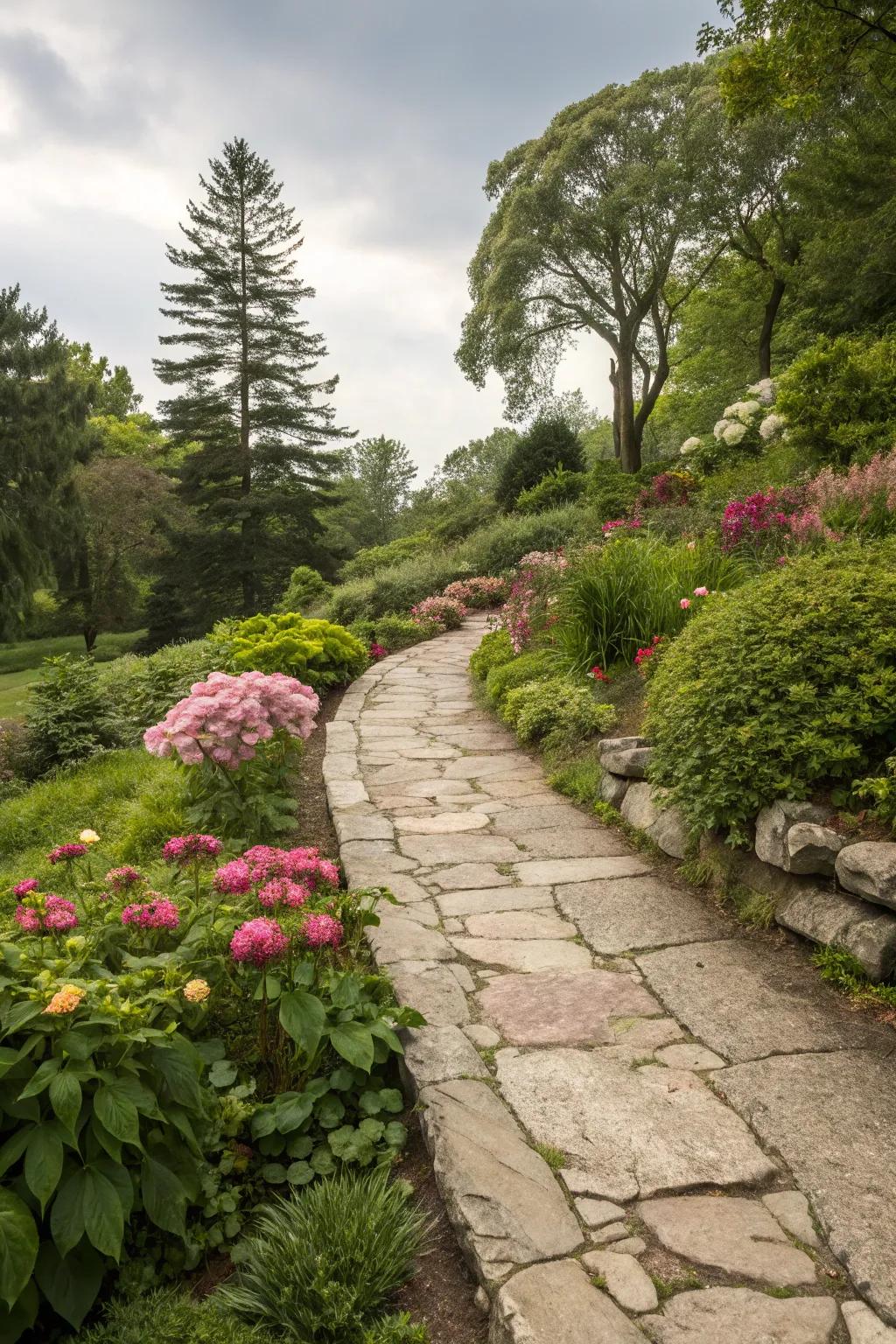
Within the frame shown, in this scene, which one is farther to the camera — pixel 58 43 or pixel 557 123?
pixel 557 123

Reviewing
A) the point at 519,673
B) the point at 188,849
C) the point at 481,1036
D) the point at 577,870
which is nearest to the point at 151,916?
the point at 188,849

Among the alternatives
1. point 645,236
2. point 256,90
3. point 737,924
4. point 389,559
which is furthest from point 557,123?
point 737,924

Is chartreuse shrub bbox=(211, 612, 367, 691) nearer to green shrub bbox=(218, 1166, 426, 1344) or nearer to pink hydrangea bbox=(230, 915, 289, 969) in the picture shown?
pink hydrangea bbox=(230, 915, 289, 969)

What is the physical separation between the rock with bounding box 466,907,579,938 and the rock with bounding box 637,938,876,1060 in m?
0.33

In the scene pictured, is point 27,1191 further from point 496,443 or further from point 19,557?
point 496,443

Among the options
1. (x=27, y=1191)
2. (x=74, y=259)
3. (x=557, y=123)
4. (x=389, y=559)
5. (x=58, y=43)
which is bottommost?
(x=27, y=1191)

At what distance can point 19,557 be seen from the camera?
2014cm

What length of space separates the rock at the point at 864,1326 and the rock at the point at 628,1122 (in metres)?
0.30

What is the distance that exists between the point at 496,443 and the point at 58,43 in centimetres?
4253

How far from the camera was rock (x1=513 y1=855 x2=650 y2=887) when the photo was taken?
3.17m

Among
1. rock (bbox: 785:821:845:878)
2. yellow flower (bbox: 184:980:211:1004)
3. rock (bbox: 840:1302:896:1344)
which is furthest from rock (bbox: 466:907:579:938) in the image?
rock (bbox: 840:1302:896:1344)

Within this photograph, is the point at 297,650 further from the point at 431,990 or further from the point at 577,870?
the point at 431,990

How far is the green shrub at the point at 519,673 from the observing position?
5832 millimetres

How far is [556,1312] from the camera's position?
1.28 metres
